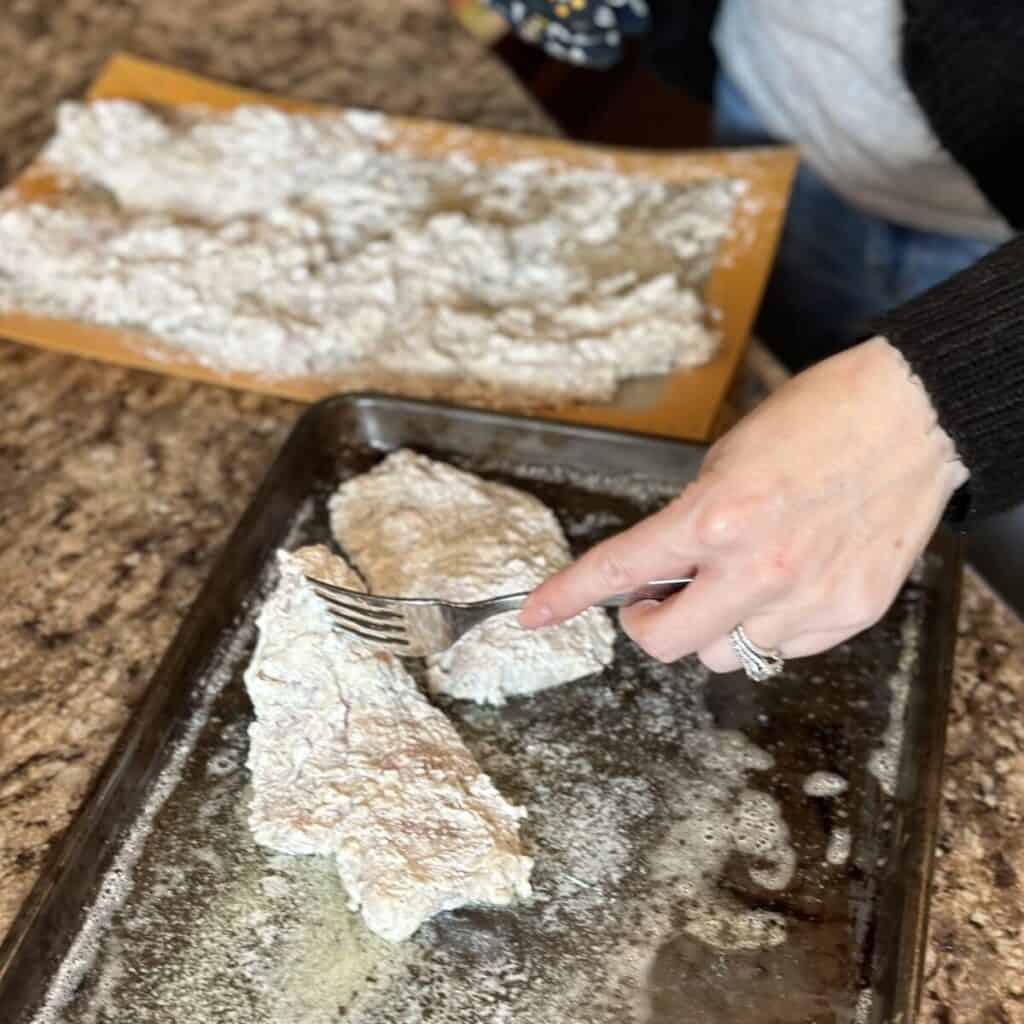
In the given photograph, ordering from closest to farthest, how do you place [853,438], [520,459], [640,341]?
[853,438], [520,459], [640,341]

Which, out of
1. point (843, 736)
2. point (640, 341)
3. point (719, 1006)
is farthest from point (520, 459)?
point (719, 1006)

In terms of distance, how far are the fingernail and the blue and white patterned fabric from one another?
0.75m

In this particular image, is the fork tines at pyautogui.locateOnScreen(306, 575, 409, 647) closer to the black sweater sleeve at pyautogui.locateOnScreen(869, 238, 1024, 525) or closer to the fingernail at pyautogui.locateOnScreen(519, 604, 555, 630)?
the fingernail at pyautogui.locateOnScreen(519, 604, 555, 630)

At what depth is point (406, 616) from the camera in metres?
0.73

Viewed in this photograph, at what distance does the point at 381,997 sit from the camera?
629mm

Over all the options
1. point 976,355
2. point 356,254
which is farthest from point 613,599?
point 356,254

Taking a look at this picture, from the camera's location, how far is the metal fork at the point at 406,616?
0.73m

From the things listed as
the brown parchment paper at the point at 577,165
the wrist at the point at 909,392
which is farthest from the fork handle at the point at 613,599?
the brown parchment paper at the point at 577,165

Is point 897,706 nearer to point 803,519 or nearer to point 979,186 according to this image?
point 803,519

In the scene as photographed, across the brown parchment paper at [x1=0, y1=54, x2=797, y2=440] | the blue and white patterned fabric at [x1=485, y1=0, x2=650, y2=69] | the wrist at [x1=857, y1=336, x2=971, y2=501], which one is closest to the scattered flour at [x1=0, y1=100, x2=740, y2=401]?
the brown parchment paper at [x1=0, y1=54, x2=797, y2=440]

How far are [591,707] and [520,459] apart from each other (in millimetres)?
225

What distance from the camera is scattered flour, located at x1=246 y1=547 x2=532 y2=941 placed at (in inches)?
25.7

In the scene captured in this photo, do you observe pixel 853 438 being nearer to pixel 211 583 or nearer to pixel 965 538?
pixel 965 538

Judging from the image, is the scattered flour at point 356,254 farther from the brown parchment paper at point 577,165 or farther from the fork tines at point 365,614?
the fork tines at point 365,614
